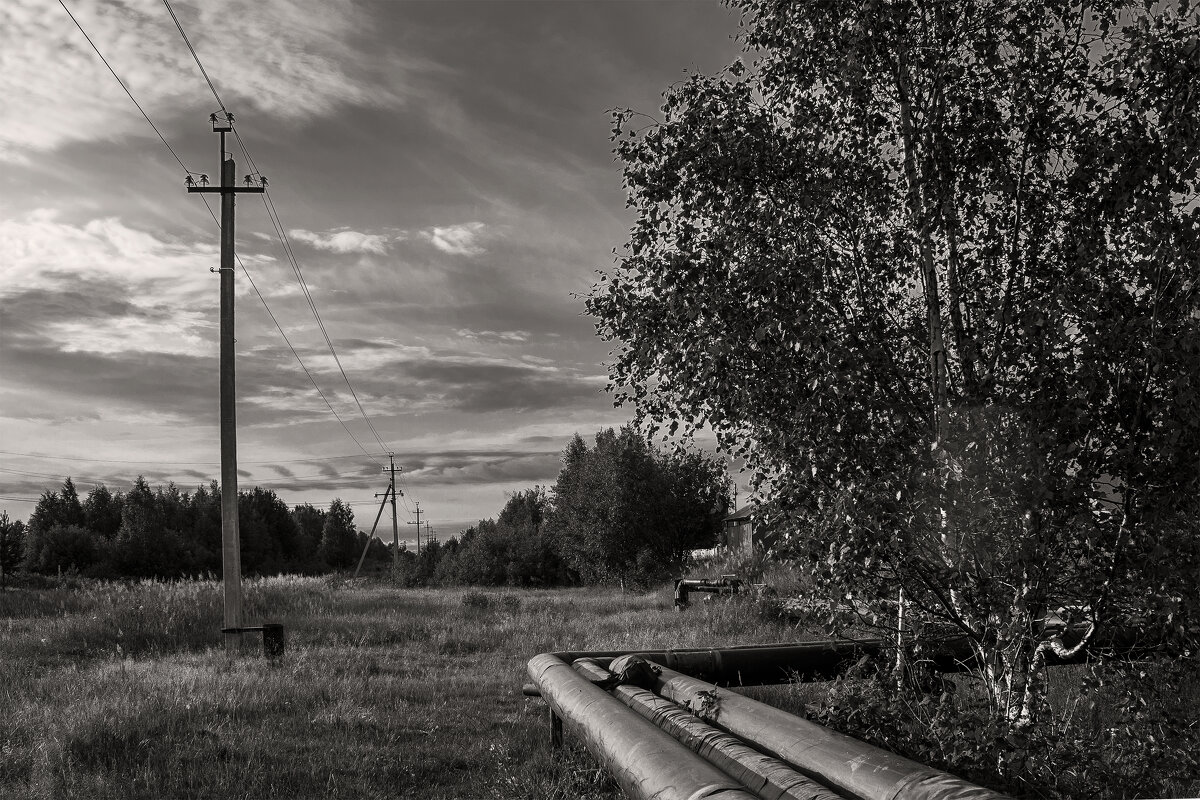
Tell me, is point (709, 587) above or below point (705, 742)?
below

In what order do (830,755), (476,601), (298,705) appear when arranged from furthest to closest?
(476,601), (298,705), (830,755)

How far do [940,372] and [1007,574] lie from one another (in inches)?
69.5

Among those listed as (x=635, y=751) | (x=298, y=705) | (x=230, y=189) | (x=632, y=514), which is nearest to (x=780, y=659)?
(x=635, y=751)

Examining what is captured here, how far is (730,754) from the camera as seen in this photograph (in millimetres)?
4496

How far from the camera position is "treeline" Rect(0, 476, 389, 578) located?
79188mm

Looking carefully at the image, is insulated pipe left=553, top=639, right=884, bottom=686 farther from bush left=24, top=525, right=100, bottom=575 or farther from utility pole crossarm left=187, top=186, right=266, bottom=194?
bush left=24, top=525, right=100, bottom=575

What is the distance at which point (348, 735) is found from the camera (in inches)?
311

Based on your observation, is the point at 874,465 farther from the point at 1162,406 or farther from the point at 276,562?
the point at 276,562

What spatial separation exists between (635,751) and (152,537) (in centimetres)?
9339

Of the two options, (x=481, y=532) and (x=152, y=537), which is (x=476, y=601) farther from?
(x=152, y=537)

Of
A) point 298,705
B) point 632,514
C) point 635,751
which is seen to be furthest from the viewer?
point 632,514

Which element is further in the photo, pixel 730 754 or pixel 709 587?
pixel 709 587

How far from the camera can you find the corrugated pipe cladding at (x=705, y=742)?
365cm

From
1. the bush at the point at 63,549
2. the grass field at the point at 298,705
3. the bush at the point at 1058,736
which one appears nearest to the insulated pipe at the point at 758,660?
the bush at the point at 1058,736
